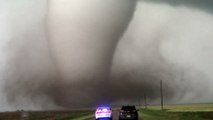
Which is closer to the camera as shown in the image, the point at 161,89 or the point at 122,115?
the point at 122,115

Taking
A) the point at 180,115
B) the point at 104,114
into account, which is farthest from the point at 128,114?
the point at 180,115

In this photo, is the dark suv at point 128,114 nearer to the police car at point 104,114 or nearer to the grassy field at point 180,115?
the police car at point 104,114

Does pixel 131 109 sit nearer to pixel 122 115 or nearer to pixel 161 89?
pixel 122 115

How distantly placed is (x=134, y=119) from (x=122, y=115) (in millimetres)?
1971

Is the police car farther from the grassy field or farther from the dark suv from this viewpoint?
the grassy field

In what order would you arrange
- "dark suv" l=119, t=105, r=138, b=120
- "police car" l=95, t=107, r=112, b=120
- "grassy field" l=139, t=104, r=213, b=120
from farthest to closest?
"grassy field" l=139, t=104, r=213, b=120 → "police car" l=95, t=107, r=112, b=120 → "dark suv" l=119, t=105, r=138, b=120

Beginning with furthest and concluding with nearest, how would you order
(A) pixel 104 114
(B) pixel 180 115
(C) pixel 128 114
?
(B) pixel 180 115 → (A) pixel 104 114 → (C) pixel 128 114

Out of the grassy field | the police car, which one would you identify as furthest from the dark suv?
the grassy field

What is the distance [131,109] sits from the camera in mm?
55844

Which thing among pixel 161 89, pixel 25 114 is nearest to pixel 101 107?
pixel 25 114

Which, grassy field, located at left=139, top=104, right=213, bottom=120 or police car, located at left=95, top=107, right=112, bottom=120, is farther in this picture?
grassy field, located at left=139, top=104, right=213, bottom=120

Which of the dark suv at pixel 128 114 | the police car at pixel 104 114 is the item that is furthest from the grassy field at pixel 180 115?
the police car at pixel 104 114

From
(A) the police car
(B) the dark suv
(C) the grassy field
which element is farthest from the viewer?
(C) the grassy field

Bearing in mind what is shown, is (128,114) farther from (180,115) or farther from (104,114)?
(180,115)
